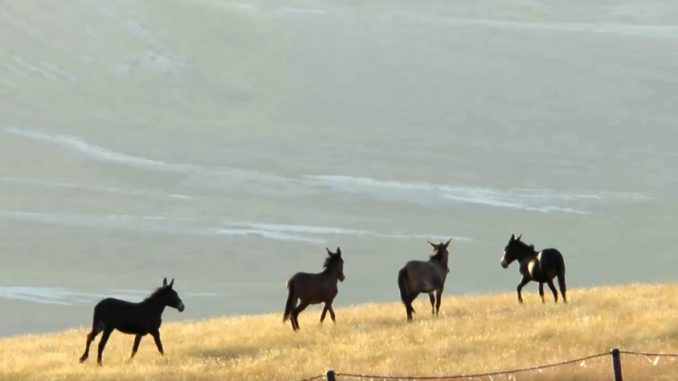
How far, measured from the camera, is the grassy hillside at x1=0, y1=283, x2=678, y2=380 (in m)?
22.7

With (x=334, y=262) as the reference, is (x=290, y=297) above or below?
below

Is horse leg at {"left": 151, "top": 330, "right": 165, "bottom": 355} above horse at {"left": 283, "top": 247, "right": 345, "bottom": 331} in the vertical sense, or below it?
below

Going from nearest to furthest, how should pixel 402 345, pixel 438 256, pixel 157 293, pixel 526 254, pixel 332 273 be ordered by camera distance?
pixel 402 345 → pixel 157 293 → pixel 332 273 → pixel 438 256 → pixel 526 254

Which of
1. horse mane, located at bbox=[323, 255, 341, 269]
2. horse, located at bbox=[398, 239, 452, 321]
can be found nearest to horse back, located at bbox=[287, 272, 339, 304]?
horse mane, located at bbox=[323, 255, 341, 269]

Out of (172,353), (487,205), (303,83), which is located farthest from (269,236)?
(172,353)

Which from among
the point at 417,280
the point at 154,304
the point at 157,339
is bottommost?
the point at 157,339

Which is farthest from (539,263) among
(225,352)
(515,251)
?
(225,352)

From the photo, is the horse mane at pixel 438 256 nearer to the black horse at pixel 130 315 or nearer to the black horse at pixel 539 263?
the black horse at pixel 539 263

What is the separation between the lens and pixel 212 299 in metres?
75.9

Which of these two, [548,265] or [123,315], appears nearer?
[123,315]

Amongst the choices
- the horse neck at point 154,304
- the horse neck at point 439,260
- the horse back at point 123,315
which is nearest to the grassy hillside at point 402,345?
the horse back at point 123,315

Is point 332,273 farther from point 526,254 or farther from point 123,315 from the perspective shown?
point 123,315

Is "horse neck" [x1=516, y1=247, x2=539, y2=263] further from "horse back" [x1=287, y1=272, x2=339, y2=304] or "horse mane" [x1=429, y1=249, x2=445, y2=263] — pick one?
"horse back" [x1=287, y1=272, x2=339, y2=304]

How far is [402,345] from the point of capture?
24.7m
